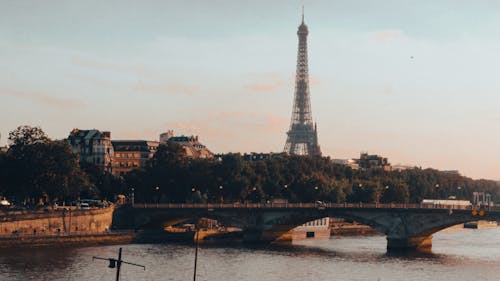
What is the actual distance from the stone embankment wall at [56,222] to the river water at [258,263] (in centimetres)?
799

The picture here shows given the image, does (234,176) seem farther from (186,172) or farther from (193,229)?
(193,229)

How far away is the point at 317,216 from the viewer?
128 meters

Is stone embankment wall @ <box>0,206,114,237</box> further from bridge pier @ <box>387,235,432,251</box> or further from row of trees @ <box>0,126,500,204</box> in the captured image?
bridge pier @ <box>387,235,432,251</box>

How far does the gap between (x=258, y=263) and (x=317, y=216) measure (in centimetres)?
2965

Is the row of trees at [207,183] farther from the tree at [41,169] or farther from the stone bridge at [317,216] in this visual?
the stone bridge at [317,216]

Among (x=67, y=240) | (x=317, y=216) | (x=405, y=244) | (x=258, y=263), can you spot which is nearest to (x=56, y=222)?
(x=67, y=240)

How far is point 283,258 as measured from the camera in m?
106

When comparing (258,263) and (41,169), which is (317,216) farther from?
(41,169)

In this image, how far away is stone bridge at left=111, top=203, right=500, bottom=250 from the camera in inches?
4667

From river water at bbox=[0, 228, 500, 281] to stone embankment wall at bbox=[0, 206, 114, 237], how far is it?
7993mm

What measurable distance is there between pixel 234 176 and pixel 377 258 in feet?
188

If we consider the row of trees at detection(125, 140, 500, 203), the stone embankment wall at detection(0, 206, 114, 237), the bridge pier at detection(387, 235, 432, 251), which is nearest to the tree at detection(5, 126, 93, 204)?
the stone embankment wall at detection(0, 206, 114, 237)

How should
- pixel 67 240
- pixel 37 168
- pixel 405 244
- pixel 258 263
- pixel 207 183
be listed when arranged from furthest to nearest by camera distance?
1. pixel 207 183
2. pixel 37 168
3. pixel 405 244
4. pixel 67 240
5. pixel 258 263

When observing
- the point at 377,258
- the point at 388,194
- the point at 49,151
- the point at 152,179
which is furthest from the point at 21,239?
the point at 388,194
